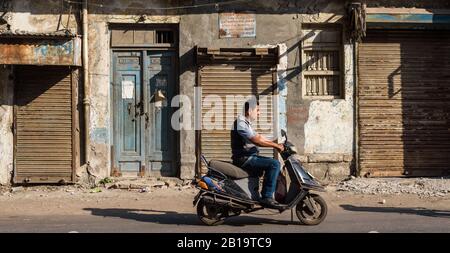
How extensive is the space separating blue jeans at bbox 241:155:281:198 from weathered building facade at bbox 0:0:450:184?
416 centimetres

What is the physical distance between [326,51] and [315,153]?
2.18 metres

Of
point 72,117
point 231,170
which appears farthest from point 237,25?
point 231,170

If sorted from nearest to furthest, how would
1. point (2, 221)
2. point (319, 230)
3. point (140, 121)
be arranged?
1. point (319, 230)
2. point (2, 221)
3. point (140, 121)

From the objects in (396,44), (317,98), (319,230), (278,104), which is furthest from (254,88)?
(319,230)

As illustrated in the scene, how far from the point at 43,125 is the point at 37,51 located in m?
1.56

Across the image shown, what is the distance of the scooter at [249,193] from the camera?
759 centimetres

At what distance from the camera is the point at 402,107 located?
39.4ft

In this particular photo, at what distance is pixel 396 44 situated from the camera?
12023 mm

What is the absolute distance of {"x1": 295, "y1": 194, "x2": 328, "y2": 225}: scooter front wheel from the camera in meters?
7.67

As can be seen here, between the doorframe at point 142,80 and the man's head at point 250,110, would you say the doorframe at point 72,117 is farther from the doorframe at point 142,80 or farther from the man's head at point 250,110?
the man's head at point 250,110

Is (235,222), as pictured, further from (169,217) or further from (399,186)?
(399,186)

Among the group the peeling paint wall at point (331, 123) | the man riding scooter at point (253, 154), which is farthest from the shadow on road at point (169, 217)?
the peeling paint wall at point (331, 123)

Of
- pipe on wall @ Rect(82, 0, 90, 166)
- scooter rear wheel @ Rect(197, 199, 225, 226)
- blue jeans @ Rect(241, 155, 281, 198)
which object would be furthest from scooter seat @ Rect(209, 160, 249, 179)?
pipe on wall @ Rect(82, 0, 90, 166)

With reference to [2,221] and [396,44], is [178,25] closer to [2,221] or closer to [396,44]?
[396,44]
